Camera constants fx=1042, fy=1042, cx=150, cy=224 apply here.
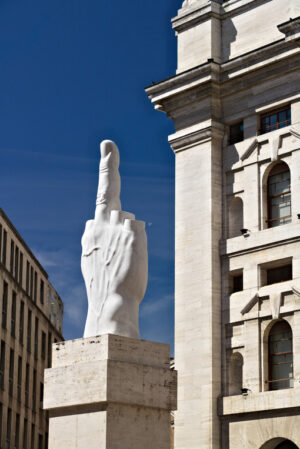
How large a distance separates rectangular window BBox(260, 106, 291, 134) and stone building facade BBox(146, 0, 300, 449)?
5cm

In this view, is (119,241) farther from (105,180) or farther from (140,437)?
(140,437)

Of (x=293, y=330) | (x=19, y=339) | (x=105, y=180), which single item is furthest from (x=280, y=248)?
(x=19, y=339)

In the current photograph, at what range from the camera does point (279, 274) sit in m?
42.8

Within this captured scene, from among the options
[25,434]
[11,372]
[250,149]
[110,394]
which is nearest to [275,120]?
[250,149]

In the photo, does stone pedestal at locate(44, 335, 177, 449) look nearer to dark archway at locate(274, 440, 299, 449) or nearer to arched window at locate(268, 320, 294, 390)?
dark archway at locate(274, 440, 299, 449)

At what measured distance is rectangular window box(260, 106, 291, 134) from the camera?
43.9m

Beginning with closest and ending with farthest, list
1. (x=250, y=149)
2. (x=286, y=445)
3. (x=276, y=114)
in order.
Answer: (x=286, y=445) < (x=276, y=114) < (x=250, y=149)

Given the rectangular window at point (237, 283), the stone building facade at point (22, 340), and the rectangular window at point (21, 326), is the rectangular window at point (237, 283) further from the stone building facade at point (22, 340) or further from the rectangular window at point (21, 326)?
the rectangular window at point (21, 326)

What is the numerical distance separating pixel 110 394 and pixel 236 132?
22246mm

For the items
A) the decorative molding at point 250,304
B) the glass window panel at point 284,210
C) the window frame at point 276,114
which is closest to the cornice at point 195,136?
the window frame at point 276,114

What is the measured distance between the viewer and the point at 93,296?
27781 millimetres

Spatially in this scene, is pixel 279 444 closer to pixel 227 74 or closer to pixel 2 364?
pixel 227 74

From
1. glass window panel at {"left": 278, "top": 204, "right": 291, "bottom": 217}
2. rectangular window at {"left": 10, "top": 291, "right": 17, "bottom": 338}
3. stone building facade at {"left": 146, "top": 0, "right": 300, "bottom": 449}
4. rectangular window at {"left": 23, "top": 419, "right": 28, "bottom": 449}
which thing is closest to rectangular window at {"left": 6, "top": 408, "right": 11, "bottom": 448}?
rectangular window at {"left": 23, "top": 419, "right": 28, "bottom": 449}

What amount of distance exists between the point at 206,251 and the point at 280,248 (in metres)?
3.58
